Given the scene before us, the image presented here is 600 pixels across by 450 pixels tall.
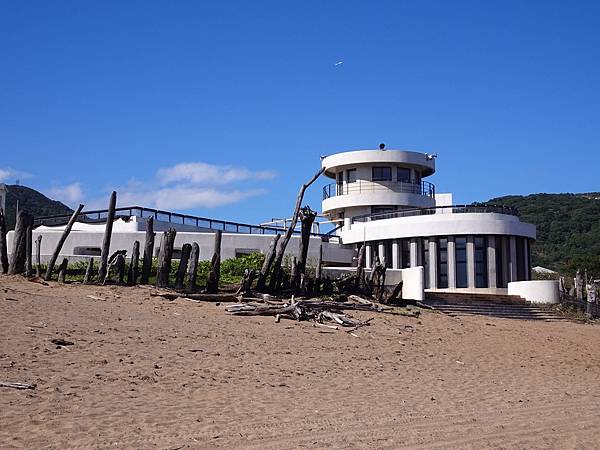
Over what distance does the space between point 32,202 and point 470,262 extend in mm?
55168

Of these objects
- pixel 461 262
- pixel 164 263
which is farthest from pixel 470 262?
pixel 164 263

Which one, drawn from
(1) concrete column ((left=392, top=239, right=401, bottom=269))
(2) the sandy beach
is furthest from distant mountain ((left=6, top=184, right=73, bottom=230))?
(2) the sandy beach

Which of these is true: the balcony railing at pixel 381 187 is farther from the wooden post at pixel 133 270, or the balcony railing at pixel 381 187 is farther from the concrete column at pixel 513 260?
the wooden post at pixel 133 270

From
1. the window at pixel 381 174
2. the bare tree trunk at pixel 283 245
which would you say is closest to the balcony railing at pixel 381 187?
the window at pixel 381 174

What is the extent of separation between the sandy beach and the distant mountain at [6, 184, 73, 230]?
53.2 meters

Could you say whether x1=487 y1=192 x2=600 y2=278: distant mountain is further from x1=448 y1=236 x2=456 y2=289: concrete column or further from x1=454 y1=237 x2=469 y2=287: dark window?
x1=448 y1=236 x2=456 y2=289: concrete column

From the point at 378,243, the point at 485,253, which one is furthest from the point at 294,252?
the point at 485,253

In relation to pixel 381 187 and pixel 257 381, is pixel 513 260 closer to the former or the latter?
pixel 381 187

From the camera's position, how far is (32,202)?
251ft

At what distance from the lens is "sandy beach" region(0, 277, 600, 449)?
A: 9.12 m

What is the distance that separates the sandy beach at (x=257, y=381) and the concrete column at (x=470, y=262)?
12.4 metres

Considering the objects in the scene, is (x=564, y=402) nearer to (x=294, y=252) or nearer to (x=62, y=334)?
(x=62, y=334)

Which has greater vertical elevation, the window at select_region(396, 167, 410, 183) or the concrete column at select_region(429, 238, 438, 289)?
the window at select_region(396, 167, 410, 183)

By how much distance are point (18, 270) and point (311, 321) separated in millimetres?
9033
